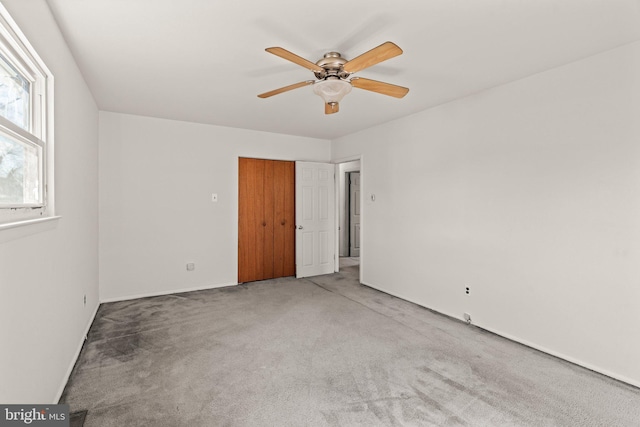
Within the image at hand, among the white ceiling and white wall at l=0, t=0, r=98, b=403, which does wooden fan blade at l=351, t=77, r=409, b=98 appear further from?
white wall at l=0, t=0, r=98, b=403

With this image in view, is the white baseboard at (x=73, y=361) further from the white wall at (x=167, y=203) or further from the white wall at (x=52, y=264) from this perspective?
the white wall at (x=167, y=203)

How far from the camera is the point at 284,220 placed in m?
5.39

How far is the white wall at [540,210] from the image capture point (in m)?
2.33

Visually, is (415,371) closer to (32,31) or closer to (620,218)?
(620,218)

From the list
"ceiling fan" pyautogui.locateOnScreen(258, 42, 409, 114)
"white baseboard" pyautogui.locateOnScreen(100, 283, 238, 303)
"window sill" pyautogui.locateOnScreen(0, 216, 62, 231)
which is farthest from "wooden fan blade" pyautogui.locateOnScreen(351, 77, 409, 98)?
"white baseboard" pyautogui.locateOnScreen(100, 283, 238, 303)

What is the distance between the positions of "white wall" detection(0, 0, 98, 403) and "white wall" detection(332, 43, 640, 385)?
3555mm

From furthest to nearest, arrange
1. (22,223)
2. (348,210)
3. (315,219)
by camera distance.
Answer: (348,210)
(315,219)
(22,223)

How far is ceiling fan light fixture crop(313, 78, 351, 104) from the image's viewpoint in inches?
95.6

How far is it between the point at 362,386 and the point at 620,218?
90.0 inches

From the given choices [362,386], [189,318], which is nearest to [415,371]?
[362,386]

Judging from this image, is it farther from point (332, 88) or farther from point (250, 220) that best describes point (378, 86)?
point (250, 220)

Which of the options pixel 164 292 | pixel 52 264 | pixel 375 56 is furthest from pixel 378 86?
pixel 164 292

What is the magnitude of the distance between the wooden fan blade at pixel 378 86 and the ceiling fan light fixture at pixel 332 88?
0.27ft

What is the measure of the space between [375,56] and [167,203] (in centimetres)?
359
